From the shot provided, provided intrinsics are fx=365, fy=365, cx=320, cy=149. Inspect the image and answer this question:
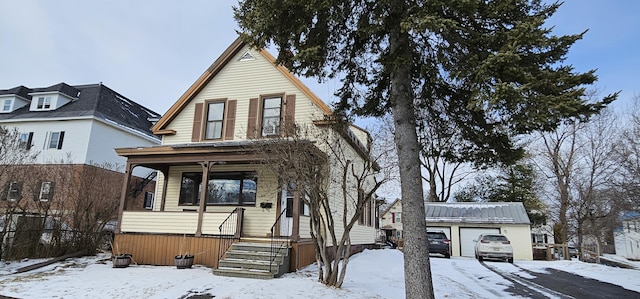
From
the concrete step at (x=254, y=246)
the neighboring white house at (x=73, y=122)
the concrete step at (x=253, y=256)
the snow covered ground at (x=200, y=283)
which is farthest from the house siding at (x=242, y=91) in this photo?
the neighboring white house at (x=73, y=122)

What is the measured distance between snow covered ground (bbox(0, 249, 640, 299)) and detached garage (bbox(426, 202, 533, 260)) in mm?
9582

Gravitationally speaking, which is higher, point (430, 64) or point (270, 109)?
point (270, 109)

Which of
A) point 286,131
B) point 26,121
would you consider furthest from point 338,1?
point 26,121

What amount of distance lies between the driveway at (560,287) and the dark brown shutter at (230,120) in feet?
34.7

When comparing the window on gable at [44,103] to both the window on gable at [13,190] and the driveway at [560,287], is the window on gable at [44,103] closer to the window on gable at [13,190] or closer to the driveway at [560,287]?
the window on gable at [13,190]

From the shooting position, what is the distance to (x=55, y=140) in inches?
909

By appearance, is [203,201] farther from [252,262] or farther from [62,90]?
[62,90]

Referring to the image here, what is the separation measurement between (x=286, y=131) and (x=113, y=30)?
451 inches

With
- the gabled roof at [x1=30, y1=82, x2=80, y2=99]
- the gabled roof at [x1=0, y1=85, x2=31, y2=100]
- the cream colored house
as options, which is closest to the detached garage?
the cream colored house

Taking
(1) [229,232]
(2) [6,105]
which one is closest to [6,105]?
(2) [6,105]

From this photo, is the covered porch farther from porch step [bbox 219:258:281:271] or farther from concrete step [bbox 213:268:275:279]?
concrete step [bbox 213:268:275:279]

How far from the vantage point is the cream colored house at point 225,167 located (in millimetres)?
11742

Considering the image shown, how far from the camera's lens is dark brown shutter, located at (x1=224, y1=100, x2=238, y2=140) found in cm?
1420

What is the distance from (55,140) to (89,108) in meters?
2.80
